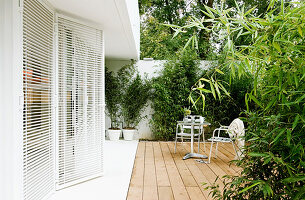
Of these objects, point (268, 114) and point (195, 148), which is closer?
point (268, 114)

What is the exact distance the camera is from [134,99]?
8359 mm

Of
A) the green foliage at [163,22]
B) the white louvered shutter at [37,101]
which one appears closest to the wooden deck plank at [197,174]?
the white louvered shutter at [37,101]

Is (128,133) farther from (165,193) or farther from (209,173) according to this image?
(165,193)

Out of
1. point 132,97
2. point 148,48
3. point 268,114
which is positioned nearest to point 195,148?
point 132,97

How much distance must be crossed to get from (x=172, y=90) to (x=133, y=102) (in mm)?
1224

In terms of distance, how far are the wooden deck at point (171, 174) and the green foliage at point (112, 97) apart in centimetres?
188

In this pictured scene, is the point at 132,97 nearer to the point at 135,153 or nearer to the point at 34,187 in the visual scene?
the point at 135,153

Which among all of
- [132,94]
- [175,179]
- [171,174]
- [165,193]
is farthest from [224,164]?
[132,94]

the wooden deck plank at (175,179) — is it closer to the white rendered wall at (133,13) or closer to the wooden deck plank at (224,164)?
the wooden deck plank at (224,164)

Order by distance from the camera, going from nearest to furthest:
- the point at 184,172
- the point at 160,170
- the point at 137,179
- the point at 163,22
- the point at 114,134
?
the point at 137,179 → the point at 184,172 → the point at 160,170 → the point at 114,134 → the point at 163,22

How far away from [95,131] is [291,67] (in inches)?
138

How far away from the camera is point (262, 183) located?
4.50ft

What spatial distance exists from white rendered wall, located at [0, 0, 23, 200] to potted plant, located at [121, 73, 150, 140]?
575 cm

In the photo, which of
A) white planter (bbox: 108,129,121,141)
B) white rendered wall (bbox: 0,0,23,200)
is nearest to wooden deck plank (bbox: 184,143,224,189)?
white rendered wall (bbox: 0,0,23,200)
